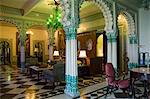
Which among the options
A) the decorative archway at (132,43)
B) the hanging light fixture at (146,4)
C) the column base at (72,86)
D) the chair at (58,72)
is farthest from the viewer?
the hanging light fixture at (146,4)

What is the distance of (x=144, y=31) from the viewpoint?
27.8ft

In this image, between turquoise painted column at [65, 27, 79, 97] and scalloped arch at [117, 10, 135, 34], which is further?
scalloped arch at [117, 10, 135, 34]

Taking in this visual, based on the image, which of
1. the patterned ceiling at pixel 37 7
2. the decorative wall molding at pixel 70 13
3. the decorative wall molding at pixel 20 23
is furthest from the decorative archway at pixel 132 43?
the decorative wall molding at pixel 20 23

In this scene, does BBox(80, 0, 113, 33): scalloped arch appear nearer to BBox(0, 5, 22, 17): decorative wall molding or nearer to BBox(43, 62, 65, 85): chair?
BBox(43, 62, 65, 85): chair

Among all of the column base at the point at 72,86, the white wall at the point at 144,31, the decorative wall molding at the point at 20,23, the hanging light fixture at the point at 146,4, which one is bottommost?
the column base at the point at 72,86

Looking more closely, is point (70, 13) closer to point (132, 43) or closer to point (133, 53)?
point (132, 43)

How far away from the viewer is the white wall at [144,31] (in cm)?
839

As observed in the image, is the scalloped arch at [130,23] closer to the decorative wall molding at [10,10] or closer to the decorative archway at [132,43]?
the decorative archway at [132,43]

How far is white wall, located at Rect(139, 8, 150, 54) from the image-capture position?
8.39 m

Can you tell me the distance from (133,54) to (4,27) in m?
11.4

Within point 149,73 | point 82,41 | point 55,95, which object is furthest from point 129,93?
point 82,41

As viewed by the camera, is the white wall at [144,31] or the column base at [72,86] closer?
the column base at [72,86]

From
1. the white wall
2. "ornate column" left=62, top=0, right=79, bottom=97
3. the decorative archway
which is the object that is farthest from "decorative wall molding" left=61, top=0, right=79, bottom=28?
the white wall

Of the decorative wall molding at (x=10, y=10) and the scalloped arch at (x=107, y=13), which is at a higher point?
the decorative wall molding at (x=10, y=10)
